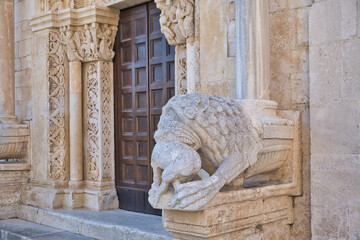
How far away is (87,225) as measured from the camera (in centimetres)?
475

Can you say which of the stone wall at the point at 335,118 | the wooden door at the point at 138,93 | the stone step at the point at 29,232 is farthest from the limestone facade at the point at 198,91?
the stone step at the point at 29,232

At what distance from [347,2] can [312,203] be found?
138 centimetres

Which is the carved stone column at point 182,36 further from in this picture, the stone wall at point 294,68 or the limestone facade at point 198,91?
the stone wall at point 294,68

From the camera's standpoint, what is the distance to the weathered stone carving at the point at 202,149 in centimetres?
250

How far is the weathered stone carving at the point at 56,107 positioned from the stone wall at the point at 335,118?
332cm

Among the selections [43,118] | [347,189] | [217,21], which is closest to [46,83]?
[43,118]

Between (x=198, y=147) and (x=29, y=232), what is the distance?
303 cm

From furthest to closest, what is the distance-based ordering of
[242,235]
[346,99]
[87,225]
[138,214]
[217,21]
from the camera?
[138,214] → [87,225] → [217,21] → [346,99] → [242,235]

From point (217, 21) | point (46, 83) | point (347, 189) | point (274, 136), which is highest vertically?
point (217, 21)

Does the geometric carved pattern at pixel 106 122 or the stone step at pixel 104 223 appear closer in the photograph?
the stone step at pixel 104 223

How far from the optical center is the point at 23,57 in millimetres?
6227

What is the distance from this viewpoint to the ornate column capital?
166 inches

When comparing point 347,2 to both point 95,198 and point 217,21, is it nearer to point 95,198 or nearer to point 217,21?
point 217,21

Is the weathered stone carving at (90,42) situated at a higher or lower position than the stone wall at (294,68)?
higher
